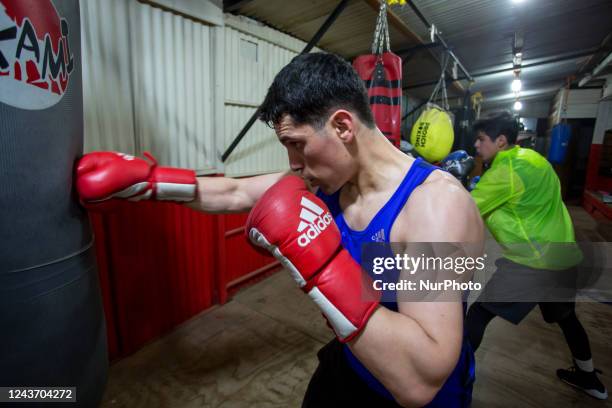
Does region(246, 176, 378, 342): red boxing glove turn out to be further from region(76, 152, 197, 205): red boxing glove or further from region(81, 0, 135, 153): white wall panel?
region(81, 0, 135, 153): white wall panel

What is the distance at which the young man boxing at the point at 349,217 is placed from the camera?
2.52 feet

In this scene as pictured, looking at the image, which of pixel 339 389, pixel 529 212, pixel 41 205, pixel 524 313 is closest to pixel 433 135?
pixel 529 212

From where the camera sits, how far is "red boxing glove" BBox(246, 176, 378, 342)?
2.59 feet

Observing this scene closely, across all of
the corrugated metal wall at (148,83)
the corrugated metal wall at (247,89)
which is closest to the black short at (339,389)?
the corrugated metal wall at (148,83)

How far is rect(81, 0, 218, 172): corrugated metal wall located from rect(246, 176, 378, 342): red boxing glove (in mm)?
1550

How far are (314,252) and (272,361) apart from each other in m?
1.78

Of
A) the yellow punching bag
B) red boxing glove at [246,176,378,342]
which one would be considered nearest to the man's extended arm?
red boxing glove at [246,176,378,342]

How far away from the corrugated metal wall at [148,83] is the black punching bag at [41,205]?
1.12m

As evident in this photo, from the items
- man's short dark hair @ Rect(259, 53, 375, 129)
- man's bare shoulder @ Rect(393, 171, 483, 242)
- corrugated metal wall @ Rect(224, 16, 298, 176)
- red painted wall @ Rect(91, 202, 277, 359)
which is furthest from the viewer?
corrugated metal wall @ Rect(224, 16, 298, 176)

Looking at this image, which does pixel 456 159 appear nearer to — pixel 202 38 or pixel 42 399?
pixel 202 38

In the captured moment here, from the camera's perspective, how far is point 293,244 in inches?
33.8

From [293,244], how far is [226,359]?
72.6 inches

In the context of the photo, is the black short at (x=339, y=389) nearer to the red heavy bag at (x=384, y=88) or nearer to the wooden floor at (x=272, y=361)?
the wooden floor at (x=272, y=361)

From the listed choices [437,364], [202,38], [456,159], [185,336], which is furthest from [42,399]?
[456,159]
